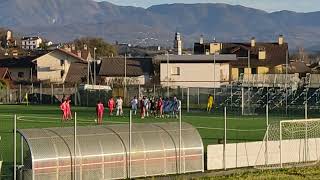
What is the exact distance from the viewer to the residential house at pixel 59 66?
10531 cm

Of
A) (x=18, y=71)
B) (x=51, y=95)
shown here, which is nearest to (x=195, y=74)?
(x=51, y=95)

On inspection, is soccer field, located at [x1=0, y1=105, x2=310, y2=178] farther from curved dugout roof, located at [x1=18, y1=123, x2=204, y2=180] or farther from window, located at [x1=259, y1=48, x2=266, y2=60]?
window, located at [x1=259, y1=48, x2=266, y2=60]

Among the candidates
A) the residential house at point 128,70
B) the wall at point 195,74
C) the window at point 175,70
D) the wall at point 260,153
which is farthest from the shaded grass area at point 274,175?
the residential house at point 128,70

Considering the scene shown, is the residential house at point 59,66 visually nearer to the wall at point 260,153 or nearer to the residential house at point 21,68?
the residential house at point 21,68

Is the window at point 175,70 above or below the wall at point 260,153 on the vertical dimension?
above

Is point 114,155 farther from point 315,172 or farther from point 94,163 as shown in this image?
point 315,172

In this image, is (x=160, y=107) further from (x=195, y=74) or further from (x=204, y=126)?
(x=195, y=74)

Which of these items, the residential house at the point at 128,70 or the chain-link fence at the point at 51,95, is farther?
the residential house at the point at 128,70

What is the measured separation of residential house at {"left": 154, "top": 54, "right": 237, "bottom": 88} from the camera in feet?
297

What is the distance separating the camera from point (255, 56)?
10194 cm

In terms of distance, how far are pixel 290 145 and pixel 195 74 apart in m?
66.0

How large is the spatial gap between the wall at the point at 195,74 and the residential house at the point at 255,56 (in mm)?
4841

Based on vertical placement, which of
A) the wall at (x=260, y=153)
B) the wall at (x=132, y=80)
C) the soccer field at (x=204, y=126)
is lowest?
the soccer field at (x=204, y=126)

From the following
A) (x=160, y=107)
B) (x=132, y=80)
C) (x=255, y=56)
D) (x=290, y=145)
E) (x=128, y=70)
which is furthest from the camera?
(x=255, y=56)
